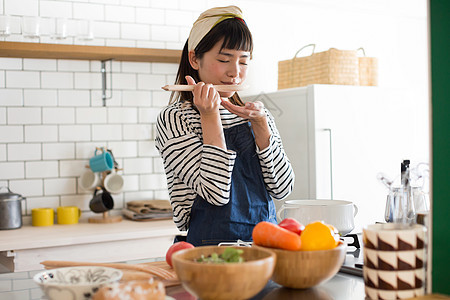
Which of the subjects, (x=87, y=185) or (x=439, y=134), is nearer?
(x=439, y=134)

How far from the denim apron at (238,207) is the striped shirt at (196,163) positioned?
0.04 meters

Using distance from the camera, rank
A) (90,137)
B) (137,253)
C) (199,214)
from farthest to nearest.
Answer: (90,137) < (137,253) < (199,214)

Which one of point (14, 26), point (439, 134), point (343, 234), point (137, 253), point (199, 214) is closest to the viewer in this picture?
point (439, 134)

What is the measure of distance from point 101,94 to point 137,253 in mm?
1132

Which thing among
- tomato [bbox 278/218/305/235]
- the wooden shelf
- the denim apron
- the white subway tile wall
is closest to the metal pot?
the white subway tile wall

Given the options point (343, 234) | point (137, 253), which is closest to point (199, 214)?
point (343, 234)

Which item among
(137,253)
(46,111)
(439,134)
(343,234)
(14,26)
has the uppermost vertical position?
(14,26)

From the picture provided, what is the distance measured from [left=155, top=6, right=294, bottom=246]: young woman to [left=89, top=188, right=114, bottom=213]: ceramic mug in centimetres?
168

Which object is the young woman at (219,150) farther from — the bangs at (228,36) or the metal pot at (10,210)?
the metal pot at (10,210)

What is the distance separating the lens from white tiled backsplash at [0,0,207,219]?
11.6 ft

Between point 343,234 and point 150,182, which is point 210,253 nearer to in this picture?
point 343,234

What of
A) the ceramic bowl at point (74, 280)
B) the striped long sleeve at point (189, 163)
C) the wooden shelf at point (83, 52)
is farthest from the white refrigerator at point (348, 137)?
the ceramic bowl at point (74, 280)

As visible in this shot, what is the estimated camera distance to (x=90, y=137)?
12.2 feet

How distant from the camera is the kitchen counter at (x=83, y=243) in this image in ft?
9.75
